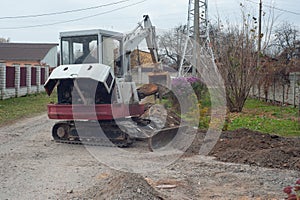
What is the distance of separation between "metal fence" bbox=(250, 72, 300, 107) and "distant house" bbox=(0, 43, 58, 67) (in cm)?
3088

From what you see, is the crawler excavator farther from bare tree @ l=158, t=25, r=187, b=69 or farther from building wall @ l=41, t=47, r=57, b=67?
building wall @ l=41, t=47, r=57, b=67

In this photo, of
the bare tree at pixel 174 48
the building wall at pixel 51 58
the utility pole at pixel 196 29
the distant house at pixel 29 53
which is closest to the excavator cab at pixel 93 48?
the utility pole at pixel 196 29

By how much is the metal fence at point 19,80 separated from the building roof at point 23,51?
20240 millimetres

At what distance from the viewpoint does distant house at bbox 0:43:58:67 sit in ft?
159

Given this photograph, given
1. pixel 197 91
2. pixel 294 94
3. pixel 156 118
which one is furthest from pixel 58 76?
pixel 294 94

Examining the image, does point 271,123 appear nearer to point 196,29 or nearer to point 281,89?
point 281,89

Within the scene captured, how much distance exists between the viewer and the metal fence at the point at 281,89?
18672 mm

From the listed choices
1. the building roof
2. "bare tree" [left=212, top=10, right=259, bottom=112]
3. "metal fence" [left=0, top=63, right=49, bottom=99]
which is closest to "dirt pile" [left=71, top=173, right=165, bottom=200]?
"bare tree" [left=212, top=10, right=259, bottom=112]

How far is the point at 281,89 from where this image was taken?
20328mm

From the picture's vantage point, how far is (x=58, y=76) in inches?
398

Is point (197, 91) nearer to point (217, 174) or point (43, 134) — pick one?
point (43, 134)

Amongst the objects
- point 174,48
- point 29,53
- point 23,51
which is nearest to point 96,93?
point 174,48

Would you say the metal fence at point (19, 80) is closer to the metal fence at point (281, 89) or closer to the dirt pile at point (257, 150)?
the metal fence at point (281, 89)

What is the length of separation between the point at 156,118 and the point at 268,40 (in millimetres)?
7796
